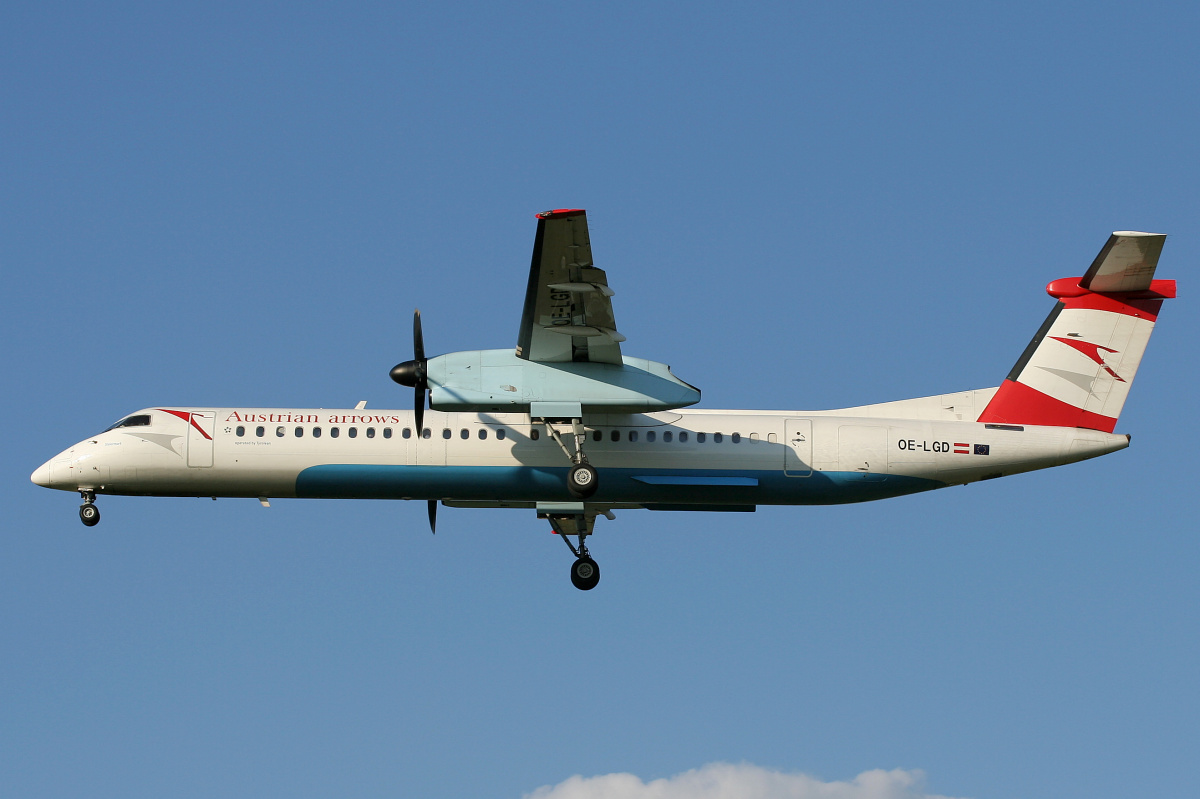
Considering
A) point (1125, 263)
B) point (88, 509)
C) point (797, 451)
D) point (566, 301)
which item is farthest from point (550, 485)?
point (1125, 263)

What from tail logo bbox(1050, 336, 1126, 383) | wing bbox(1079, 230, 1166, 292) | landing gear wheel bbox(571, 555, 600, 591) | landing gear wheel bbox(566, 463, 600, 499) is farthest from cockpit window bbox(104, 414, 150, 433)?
wing bbox(1079, 230, 1166, 292)

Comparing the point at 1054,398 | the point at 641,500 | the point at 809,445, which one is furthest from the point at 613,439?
the point at 1054,398

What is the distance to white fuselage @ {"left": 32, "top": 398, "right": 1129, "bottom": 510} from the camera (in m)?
26.3

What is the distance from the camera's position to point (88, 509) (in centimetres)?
2711

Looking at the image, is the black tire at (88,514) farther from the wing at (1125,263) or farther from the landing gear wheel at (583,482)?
the wing at (1125,263)

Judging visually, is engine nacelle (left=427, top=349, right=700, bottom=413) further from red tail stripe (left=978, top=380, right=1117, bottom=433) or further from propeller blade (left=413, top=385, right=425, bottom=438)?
red tail stripe (left=978, top=380, right=1117, bottom=433)

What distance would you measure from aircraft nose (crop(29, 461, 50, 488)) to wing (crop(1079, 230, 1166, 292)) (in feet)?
69.9

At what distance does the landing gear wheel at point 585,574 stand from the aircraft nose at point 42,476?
35.5 ft

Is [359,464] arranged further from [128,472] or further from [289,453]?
[128,472]

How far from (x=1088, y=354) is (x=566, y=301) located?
11.3 m

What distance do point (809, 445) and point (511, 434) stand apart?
590 cm

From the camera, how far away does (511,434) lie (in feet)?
86.6

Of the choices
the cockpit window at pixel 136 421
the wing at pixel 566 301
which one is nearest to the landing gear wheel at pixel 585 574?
the wing at pixel 566 301

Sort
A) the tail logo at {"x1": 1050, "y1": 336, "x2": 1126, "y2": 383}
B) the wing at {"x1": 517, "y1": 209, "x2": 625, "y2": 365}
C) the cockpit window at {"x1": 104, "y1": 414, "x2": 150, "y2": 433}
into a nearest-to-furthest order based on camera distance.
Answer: the wing at {"x1": 517, "y1": 209, "x2": 625, "y2": 365}
the cockpit window at {"x1": 104, "y1": 414, "x2": 150, "y2": 433}
the tail logo at {"x1": 1050, "y1": 336, "x2": 1126, "y2": 383}
